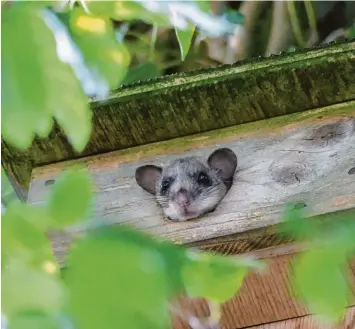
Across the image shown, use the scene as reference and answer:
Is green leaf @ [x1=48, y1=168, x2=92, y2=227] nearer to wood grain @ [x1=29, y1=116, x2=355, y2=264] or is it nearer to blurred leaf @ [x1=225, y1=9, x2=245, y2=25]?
wood grain @ [x1=29, y1=116, x2=355, y2=264]

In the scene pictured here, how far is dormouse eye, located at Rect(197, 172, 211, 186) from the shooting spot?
0.99m

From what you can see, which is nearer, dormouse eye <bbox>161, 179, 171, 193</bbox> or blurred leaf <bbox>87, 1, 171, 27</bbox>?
blurred leaf <bbox>87, 1, 171, 27</bbox>

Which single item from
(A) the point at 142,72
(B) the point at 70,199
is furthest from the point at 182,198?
(A) the point at 142,72

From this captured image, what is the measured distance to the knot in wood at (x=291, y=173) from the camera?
95 centimetres

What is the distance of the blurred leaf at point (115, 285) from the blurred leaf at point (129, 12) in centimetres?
20

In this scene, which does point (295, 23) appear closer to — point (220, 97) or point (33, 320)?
point (220, 97)

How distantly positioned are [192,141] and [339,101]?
199 millimetres

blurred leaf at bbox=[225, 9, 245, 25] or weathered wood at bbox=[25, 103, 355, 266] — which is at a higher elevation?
blurred leaf at bbox=[225, 9, 245, 25]

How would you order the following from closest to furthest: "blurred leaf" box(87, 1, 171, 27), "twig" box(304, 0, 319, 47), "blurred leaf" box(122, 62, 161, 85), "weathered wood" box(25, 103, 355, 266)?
1. "blurred leaf" box(87, 1, 171, 27)
2. "weathered wood" box(25, 103, 355, 266)
3. "blurred leaf" box(122, 62, 161, 85)
4. "twig" box(304, 0, 319, 47)

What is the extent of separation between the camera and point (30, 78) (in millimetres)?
469

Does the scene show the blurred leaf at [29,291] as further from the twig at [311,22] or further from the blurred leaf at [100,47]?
the twig at [311,22]

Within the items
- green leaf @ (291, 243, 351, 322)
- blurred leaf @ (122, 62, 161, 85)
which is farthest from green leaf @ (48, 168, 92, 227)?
blurred leaf @ (122, 62, 161, 85)

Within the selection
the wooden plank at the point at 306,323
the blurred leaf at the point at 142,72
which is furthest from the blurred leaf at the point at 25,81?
the blurred leaf at the point at 142,72

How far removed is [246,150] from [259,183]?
6 cm
